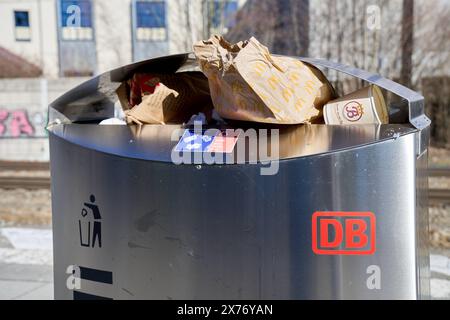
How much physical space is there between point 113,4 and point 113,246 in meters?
20.7

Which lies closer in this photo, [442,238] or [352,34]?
[442,238]

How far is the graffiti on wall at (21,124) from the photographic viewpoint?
49.8 feet

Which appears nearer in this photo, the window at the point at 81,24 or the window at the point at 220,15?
the window at the point at 220,15

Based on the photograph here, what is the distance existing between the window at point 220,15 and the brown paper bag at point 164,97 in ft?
44.4

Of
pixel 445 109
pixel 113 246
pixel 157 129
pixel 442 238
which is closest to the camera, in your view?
pixel 113 246

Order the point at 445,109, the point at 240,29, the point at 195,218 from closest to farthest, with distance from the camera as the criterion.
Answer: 1. the point at 195,218
2. the point at 445,109
3. the point at 240,29

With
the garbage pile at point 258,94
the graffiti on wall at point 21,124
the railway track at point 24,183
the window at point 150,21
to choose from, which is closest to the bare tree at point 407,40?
the window at point 150,21

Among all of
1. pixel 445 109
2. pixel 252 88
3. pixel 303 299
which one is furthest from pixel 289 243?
pixel 445 109

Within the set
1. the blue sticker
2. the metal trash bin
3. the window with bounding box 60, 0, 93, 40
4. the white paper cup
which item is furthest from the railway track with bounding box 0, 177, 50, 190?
the window with bounding box 60, 0, 93, 40

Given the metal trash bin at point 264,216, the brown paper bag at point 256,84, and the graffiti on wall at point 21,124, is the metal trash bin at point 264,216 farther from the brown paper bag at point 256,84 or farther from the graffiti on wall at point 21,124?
the graffiti on wall at point 21,124

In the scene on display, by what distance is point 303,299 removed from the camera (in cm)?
180

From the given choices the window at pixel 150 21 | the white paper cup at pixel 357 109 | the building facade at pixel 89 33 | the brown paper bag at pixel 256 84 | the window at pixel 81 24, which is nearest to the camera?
the brown paper bag at pixel 256 84

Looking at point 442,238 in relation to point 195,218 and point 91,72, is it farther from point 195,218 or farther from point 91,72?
point 91,72

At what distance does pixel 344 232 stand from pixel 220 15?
14993mm
